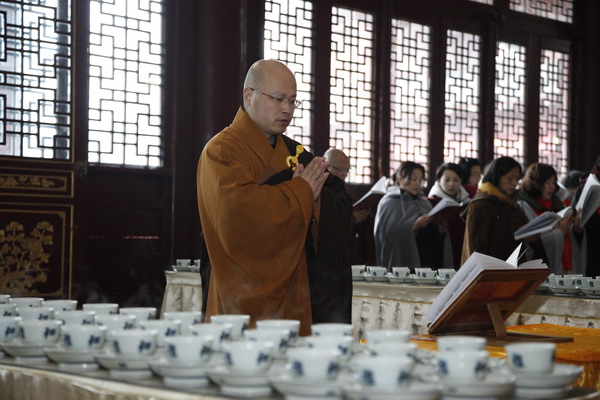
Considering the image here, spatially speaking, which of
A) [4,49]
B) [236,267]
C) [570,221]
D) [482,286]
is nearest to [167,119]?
[4,49]

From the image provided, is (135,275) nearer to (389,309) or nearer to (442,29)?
(389,309)

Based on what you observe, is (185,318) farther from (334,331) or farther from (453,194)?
(453,194)

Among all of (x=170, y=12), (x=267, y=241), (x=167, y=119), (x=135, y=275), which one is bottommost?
(x=135, y=275)

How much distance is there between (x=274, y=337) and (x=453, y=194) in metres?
5.12

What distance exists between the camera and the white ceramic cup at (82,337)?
5.54ft

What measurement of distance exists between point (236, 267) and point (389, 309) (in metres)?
1.29

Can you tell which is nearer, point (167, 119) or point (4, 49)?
point (4, 49)

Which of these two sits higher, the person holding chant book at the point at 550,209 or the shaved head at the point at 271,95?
the shaved head at the point at 271,95

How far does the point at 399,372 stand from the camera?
52.3 inches

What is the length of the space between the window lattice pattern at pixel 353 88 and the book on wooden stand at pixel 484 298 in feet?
17.3

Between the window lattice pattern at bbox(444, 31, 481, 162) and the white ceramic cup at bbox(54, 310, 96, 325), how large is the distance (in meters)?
6.96

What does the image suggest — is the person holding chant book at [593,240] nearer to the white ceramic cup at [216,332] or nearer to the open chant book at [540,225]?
the open chant book at [540,225]

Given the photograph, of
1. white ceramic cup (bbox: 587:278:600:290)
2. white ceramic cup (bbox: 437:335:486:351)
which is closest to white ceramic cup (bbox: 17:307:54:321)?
white ceramic cup (bbox: 437:335:486:351)

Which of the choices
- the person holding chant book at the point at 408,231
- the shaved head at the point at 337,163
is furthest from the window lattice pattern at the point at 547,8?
the shaved head at the point at 337,163
